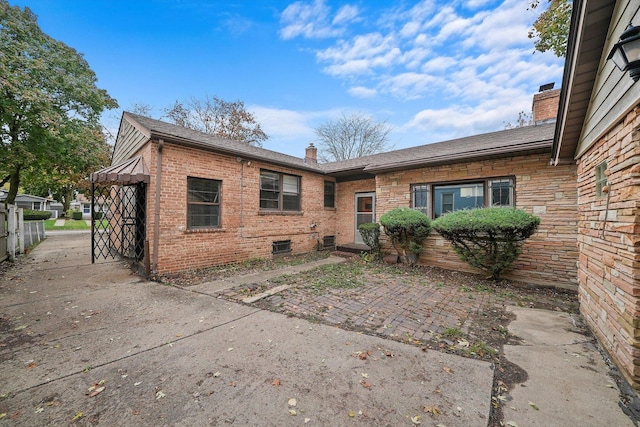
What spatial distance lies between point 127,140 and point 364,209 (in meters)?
8.74

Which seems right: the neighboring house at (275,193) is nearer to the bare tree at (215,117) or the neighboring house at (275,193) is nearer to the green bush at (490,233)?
the green bush at (490,233)

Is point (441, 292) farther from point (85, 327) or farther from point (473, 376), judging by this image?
point (85, 327)

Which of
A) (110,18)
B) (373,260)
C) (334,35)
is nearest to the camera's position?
(373,260)

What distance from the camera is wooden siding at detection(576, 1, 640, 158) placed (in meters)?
2.25

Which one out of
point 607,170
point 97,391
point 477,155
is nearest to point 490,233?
point 477,155

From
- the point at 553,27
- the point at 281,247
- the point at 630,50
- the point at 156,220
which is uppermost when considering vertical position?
the point at 553,27

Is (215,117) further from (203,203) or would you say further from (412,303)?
(412,303)

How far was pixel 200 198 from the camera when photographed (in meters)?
6.89

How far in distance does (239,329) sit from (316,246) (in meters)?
6.94

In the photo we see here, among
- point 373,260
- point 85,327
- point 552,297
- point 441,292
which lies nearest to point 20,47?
point 85,327

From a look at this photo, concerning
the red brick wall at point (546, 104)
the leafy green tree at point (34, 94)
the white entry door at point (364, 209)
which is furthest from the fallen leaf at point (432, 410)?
the leafy green tree at point (34, 94)

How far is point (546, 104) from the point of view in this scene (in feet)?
26.6

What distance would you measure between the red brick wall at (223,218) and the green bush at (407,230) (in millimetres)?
3526

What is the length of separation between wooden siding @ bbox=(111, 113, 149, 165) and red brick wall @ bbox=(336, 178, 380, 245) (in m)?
7.29
